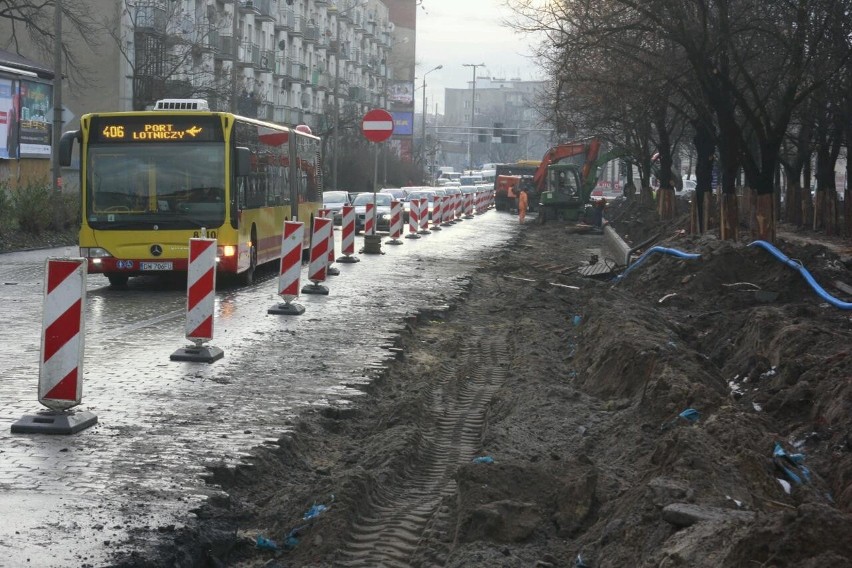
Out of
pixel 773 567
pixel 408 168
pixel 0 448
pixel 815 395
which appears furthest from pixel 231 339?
pixel 408 168

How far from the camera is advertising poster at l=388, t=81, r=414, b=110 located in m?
133

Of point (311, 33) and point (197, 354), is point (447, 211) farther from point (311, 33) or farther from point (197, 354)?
point (311, 33)

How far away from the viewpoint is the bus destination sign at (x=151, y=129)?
1983cm

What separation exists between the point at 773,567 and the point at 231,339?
10.1m

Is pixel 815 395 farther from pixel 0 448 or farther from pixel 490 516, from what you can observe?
pixel 0 448

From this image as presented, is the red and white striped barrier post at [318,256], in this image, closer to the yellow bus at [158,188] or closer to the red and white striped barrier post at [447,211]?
the yellow bus at [158,188]

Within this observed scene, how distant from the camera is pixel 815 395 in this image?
9414mm

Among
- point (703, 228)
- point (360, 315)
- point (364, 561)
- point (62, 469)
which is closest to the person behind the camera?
point (364, 561)

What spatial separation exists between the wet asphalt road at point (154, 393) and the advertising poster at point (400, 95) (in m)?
111

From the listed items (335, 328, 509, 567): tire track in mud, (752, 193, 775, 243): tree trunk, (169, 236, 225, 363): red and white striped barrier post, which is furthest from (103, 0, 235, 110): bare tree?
(335, 328, 509, 567): tire track in mud

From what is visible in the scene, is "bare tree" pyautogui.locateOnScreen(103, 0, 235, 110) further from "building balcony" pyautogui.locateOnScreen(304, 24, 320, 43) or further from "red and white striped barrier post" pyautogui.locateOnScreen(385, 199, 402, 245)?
"building balcony" pyautogui.locateOnScreen(304, 24, 320, 43)

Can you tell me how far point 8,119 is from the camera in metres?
43.0

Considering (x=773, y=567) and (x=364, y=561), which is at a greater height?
(x=773, y=567)

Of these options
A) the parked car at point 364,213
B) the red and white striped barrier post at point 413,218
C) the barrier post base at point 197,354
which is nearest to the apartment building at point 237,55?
the parked car at point 364,213
